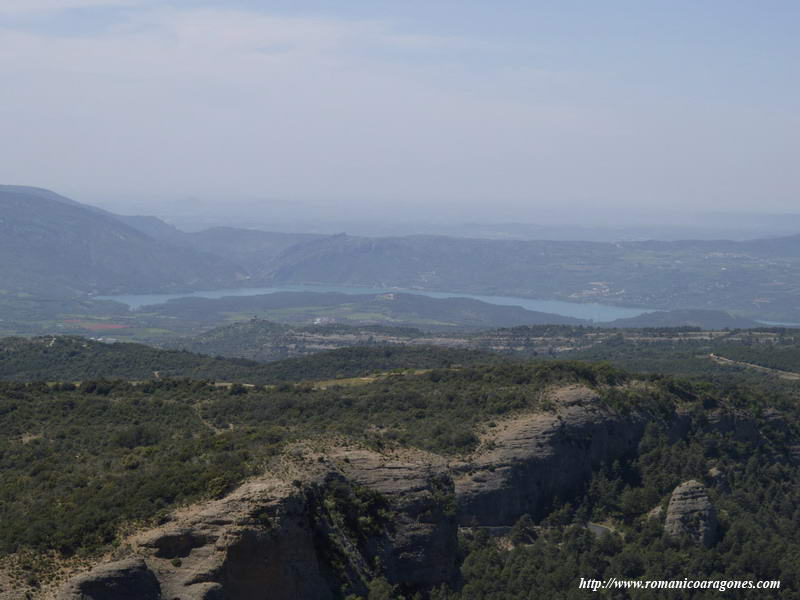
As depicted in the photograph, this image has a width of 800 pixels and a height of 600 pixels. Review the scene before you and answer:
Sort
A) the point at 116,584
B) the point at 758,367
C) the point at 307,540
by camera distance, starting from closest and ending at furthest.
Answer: the point at 116,584 < the point at 307,540 < the point at 758,367

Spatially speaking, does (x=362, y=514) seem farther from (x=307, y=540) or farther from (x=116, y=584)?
(x=116, y=584)

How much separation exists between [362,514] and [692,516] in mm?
16826

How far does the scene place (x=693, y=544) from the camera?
40.7 meters

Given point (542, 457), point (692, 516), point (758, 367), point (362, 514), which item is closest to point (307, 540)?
point (362, 514)

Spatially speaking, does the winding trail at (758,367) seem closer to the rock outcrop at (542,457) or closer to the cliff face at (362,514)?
Answer: the rock outcrop at (542,457)

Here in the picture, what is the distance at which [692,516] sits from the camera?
4141cm

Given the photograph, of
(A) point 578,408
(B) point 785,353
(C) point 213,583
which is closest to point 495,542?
(A) point 578,408

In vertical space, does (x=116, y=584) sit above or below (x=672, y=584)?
above

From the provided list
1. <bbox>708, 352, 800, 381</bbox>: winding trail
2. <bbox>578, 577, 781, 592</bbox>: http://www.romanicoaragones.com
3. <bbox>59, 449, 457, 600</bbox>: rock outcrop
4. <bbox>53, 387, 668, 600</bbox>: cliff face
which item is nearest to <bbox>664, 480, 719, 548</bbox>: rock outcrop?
<bbox>578, 577, 781, 592</bbox>: http://www.romanicoaragones.com

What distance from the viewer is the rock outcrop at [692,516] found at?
4106 cm

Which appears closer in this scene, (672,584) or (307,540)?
(307,540)

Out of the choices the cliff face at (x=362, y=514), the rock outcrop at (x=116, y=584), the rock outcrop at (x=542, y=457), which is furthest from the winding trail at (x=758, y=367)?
the rock outcrop at (x=116, y=584)

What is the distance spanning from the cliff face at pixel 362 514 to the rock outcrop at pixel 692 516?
16.6 feet

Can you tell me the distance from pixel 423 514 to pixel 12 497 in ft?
44.7
